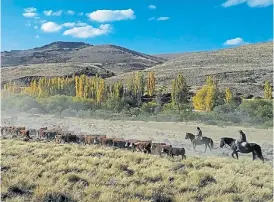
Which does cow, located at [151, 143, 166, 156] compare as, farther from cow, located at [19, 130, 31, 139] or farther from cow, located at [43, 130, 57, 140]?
cow, located at [19, 130, 31, 139]

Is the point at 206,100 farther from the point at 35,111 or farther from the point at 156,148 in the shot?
the point at 156,148

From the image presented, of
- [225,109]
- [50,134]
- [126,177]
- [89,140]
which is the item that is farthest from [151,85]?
[126,177]

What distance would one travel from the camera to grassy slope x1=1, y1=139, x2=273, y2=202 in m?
8.35

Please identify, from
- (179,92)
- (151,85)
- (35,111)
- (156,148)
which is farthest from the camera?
(151,85)

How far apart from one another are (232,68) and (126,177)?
88.3 metres

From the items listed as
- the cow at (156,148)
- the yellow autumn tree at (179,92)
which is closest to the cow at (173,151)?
the cow at (156,148)

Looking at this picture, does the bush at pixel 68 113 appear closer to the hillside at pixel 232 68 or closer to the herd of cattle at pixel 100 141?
the herd of cattle at pixel 100 141

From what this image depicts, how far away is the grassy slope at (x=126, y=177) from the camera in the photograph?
8.35m

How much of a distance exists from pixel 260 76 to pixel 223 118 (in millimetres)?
47825

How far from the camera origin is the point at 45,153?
12.5 meters

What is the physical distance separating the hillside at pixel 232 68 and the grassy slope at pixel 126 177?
61.8 meters

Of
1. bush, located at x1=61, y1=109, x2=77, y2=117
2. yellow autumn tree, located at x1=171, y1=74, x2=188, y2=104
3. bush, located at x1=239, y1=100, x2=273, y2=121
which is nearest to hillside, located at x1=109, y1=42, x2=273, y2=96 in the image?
yellow autumn tree, located at x1=171, y1=74, x2=188, y2=104

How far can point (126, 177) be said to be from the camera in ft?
32.1

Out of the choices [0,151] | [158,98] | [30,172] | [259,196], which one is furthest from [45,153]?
[158,98]
